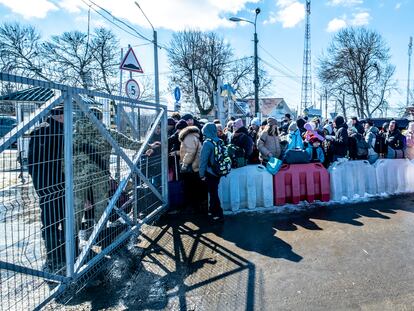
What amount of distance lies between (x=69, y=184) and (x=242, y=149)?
12.9ft

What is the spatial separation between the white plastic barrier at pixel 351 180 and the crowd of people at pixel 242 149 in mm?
503

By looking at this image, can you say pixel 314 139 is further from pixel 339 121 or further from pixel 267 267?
pixel 267 267

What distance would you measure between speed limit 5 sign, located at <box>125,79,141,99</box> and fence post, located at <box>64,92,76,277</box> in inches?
209

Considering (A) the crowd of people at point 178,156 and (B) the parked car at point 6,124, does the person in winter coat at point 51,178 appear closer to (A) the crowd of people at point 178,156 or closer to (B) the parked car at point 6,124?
(A) the crowd of people at point 178,156

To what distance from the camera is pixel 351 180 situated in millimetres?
6820

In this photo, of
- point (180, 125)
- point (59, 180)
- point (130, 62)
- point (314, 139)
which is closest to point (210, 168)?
point (180, 125)

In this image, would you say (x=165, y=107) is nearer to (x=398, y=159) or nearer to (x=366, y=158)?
(x=366, y=158)

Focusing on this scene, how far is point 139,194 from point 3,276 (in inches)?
88.1

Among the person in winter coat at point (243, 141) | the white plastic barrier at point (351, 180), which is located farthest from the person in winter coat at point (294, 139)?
the person in winter coat at point (243, 141)

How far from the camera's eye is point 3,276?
11.3 feet

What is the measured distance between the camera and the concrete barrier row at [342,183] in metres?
Answer: 6.12

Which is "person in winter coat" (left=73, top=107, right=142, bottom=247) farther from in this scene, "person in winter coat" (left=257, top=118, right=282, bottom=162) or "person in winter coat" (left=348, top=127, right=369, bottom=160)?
"person in winter coat" (left=348, top=127, right=369, bottom=160)

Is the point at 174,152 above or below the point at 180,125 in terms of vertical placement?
below

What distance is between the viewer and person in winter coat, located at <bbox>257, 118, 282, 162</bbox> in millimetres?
6582
